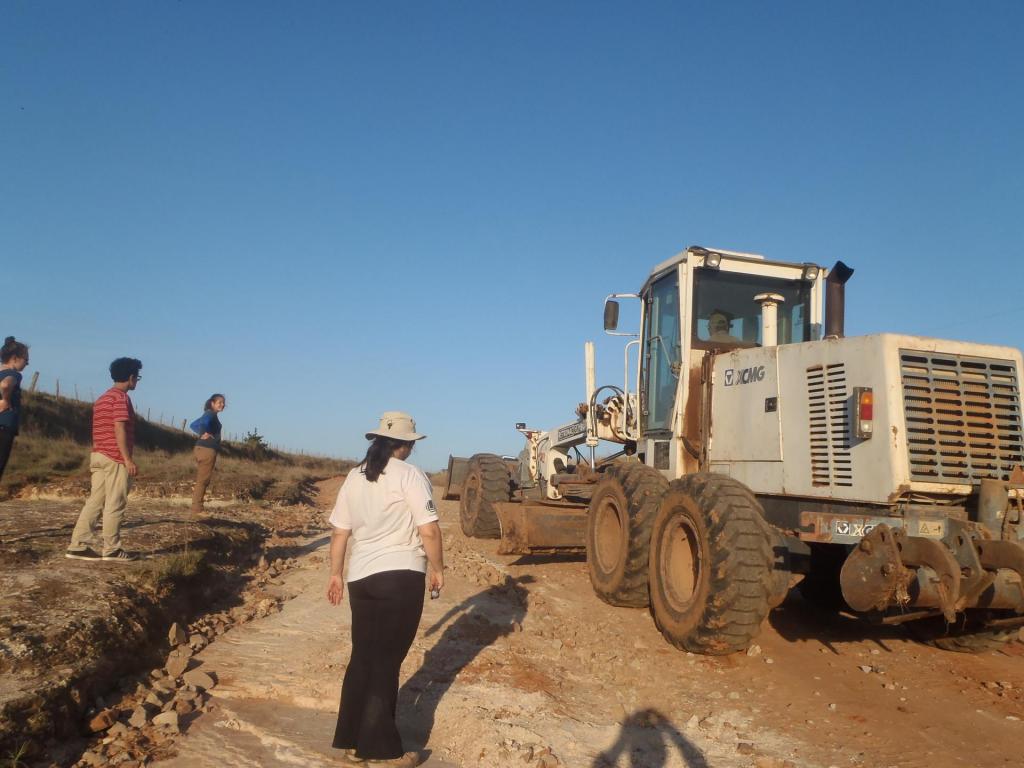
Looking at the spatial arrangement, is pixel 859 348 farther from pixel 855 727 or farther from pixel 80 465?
pixel 80 465

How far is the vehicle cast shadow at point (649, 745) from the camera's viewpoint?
407 cm

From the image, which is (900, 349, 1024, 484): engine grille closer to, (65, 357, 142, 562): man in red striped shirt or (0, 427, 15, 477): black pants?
(65, 357, 142, 562): man in red striped shirt

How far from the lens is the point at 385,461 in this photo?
4.15 meters

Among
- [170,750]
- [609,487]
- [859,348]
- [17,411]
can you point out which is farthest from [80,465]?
[859,348]

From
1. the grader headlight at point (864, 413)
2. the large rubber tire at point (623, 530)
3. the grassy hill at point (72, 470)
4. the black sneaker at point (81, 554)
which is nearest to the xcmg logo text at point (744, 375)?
the large rubber tire at point (623, 530)

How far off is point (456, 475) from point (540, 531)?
226 inches

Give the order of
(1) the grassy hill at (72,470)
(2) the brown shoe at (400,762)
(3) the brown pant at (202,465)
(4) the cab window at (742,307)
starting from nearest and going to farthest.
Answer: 1. (2) the brown shoe at (400,762)
2. (4) the cab window at (742,307)
3. (3) the brown pant at (202,465)
4. (1) the grassy hill at (72,470)

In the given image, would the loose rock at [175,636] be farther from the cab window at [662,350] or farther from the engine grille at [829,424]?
the engine grille at [829,424]

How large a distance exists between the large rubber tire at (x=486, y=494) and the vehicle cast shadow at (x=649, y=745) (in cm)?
689

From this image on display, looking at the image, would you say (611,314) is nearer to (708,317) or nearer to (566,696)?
(708,317)

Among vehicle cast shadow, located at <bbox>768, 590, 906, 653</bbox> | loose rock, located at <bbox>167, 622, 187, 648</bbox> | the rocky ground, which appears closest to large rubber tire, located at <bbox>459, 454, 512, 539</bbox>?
the rocky ground

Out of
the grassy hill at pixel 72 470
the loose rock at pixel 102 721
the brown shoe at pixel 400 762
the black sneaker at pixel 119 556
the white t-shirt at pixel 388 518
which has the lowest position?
the brown shoe at pixel 400 762

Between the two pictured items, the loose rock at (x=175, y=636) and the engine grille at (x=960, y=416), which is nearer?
the engine grille at (x=960, y=416)

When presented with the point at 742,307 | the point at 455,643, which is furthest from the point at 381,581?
the point at 742,307
